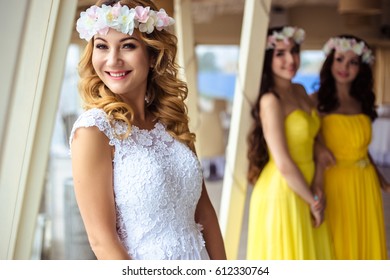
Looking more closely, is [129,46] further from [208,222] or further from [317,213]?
[317,213]

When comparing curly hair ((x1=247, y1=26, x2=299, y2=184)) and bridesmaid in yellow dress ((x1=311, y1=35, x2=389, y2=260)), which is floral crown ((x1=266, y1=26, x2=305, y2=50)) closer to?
curly hair ((x1=247, y1=26, x2=299, y2=184))

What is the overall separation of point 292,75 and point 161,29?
97cm

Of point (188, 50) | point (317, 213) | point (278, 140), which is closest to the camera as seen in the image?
point (278, 140)

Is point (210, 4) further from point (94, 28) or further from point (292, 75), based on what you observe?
point (94, 28)

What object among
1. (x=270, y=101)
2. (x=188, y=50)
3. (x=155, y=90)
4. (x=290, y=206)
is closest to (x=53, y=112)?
(x=155, y=90)

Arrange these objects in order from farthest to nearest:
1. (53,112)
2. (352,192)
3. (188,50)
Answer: (188,50), (352,192), (53,112)

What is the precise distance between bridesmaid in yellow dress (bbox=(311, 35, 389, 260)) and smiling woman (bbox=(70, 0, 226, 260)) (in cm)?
106

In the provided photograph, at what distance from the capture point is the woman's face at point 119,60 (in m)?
1.11

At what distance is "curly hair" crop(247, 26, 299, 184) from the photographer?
203 centimetres

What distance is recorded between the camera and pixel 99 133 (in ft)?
3.45

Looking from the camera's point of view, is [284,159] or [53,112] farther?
[284,159]

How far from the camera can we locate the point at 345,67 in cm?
220

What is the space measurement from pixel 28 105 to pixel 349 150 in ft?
3.98

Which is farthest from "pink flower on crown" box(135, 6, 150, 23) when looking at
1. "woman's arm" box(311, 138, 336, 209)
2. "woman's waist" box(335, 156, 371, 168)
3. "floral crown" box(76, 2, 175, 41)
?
"woman's waist" box(335, 156, 371, 168)
